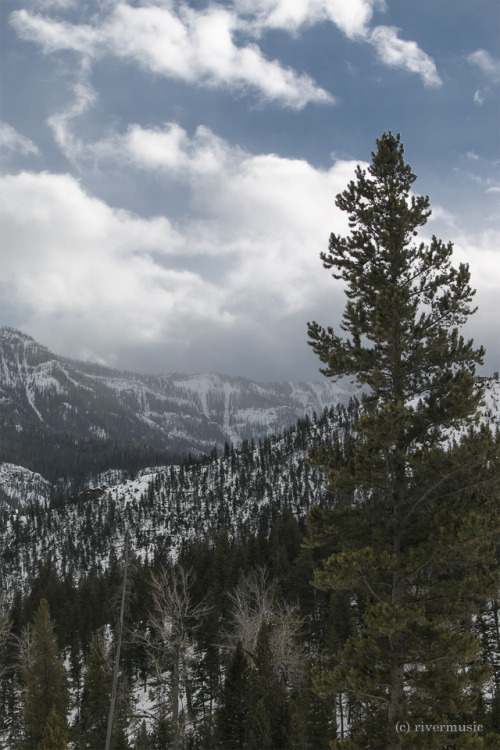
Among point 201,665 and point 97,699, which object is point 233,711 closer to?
point 97,699

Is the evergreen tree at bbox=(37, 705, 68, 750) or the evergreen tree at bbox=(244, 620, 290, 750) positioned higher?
the evergreen tree at bbox=(244, 620, 290, 750)

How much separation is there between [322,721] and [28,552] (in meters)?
191

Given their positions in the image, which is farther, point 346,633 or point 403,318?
point 346,633

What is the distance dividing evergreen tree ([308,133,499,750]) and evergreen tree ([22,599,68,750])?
37.2 m

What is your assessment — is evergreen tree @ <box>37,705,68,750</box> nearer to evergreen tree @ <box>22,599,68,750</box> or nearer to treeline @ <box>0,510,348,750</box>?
treeline @ <box>0,510,348,750</box>

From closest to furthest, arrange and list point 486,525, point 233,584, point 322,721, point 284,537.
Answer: point 486,525, point 322,721, point 233,584, point 284,537

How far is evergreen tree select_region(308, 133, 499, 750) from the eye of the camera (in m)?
11.4

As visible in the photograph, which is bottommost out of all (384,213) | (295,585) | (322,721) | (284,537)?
(322,721)

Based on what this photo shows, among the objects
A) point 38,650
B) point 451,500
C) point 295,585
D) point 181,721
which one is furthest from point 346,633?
point 451,500

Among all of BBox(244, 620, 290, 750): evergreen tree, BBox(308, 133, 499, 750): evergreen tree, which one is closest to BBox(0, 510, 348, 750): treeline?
BBox(244, 620, 290, 750): evergreen tree

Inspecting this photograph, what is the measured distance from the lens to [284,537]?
75.2 meters

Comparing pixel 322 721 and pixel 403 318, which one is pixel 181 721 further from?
pixel 403 318

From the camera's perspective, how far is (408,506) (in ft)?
42.1

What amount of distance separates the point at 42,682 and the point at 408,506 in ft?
136
